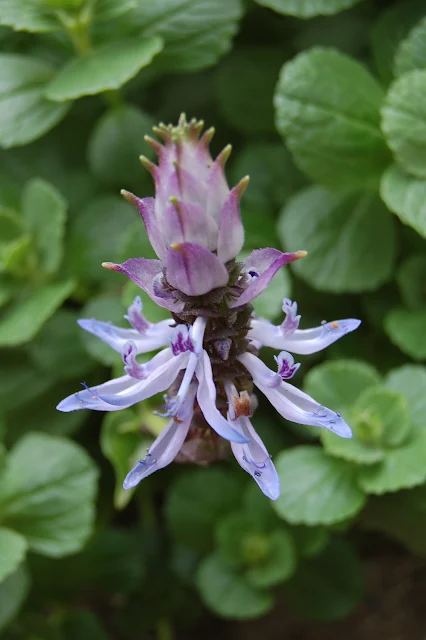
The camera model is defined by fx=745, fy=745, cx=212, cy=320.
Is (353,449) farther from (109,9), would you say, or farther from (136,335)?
(109,9)

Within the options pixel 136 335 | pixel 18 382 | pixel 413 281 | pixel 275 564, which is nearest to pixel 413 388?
pixel 413 281

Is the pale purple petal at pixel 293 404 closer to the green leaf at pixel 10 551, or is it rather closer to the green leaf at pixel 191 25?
the green leaf at pixel 10 551

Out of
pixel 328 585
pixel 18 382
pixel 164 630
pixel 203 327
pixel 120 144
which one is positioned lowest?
pixel 164 630

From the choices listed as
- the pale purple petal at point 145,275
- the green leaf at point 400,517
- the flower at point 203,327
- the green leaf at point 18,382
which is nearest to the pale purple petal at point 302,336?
the flower at point 203,327

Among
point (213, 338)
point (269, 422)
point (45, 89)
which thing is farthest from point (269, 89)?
point (213, 338)

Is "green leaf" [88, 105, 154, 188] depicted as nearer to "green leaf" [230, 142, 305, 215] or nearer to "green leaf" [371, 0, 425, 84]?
"green leaf" [230, 142, 305, 215]
